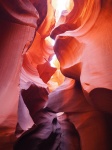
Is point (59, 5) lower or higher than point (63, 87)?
higher

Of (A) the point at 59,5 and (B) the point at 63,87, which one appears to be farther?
(A) the point at 59,5

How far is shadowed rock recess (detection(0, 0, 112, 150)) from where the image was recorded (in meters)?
1.13

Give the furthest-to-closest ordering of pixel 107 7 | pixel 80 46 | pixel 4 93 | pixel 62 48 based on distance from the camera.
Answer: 1. pixel 62 48
2. pixel 80 46
3. pixel 107 7
4. pixel 4 93

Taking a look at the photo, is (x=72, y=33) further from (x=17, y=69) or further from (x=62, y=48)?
(x=17, y=69)

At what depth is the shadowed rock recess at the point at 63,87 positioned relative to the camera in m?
1.13

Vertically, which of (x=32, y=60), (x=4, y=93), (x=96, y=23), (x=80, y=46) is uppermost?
(x=96, y=23)

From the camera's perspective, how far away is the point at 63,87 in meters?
1.89

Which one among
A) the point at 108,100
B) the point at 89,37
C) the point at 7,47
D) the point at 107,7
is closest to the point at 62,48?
the point at 89,37

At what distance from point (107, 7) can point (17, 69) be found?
657 mm

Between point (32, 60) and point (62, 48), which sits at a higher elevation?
point (62, 48)

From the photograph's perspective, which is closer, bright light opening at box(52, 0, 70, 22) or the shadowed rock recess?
the shadowed rock recess

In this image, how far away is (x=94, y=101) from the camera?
1131 mm

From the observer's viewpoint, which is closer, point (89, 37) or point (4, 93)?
point (4, 93)

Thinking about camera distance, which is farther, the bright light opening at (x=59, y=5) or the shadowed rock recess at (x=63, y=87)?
the bright light opening at (x=59, y=5)
